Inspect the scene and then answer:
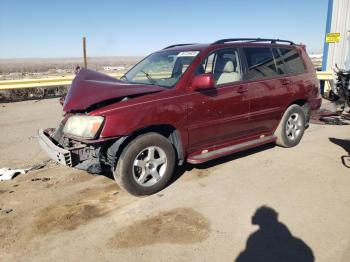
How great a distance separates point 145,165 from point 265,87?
8.38 ft

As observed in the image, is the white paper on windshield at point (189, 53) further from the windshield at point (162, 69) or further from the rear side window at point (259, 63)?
the rear side window at point (259, 63)

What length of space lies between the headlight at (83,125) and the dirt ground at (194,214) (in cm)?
92

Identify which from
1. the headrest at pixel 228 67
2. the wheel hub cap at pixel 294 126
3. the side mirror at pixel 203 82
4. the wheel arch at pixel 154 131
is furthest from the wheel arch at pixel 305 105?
the wheel arch at pixel 154 131

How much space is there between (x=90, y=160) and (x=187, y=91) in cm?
158

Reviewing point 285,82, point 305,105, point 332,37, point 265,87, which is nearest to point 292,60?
point 285,82

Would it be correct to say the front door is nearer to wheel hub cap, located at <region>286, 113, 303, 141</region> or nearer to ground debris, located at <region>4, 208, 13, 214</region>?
wheel hub cap, located at <region>286, 113, 303, 141</region>

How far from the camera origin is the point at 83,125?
4.08m

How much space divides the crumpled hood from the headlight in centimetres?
13

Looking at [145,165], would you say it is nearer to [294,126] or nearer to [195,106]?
[195,106]

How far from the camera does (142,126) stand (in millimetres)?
4195

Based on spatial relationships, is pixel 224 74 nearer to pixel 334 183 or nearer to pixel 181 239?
pixel 334 183

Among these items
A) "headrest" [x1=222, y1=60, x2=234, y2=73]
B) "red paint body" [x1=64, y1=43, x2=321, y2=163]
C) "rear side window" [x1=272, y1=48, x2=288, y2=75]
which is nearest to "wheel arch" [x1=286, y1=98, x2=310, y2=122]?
"red paint body" [x1=64, y1=43, x2=321, y2=163]

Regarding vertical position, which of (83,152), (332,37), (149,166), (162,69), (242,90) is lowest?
(149,166)

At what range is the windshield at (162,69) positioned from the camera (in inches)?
194
